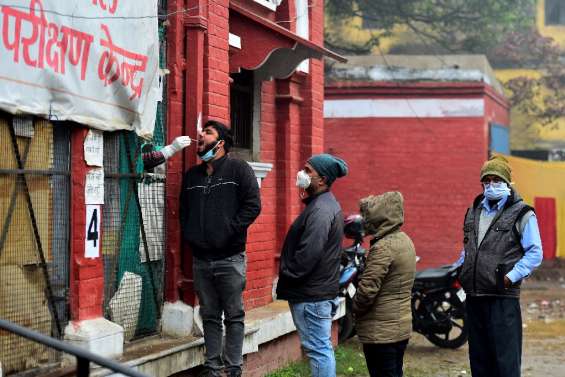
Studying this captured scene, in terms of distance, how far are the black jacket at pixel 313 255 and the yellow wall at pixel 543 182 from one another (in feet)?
40.2

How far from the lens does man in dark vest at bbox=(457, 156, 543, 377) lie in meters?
6.61

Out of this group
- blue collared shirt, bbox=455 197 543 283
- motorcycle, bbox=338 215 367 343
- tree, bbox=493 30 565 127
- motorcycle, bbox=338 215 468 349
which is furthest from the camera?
tree, bbox=493 30 565 127

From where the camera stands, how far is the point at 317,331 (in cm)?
668

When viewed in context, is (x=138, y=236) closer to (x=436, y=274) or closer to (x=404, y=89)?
(x=436, y=274)

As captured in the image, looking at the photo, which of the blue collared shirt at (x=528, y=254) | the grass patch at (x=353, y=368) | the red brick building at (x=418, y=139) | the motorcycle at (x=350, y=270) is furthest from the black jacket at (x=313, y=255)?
the red brick building at (x=418, y=139)

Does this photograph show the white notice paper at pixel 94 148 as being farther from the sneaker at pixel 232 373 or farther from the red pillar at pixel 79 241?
the sneaker at pixel 232 373

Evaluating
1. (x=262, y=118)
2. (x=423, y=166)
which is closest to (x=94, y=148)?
(x=262, y=118)

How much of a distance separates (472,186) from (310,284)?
9.83 metres

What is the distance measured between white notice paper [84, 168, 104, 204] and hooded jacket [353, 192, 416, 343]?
6.08 feet

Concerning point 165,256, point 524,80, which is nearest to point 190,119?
point 165,256

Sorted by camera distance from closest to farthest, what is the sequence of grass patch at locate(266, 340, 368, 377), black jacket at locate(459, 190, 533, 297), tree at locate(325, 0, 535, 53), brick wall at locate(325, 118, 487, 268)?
1. black jacket at locate(459, 190, 533, 297)
2. grass patch at locate(266, 340, 368, 377)
3. brick wall at locate(325, 118, 487, 268)
4. tree at locate(325, 0, 535, 53)

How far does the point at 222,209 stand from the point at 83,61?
147 cm

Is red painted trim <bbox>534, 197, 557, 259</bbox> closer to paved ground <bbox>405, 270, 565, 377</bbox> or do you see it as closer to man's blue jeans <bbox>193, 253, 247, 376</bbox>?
paved ground <bbox>405, 270, 565, 377</bbox>

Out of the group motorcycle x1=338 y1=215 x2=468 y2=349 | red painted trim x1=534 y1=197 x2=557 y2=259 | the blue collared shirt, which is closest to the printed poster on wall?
the blue collared shirt
